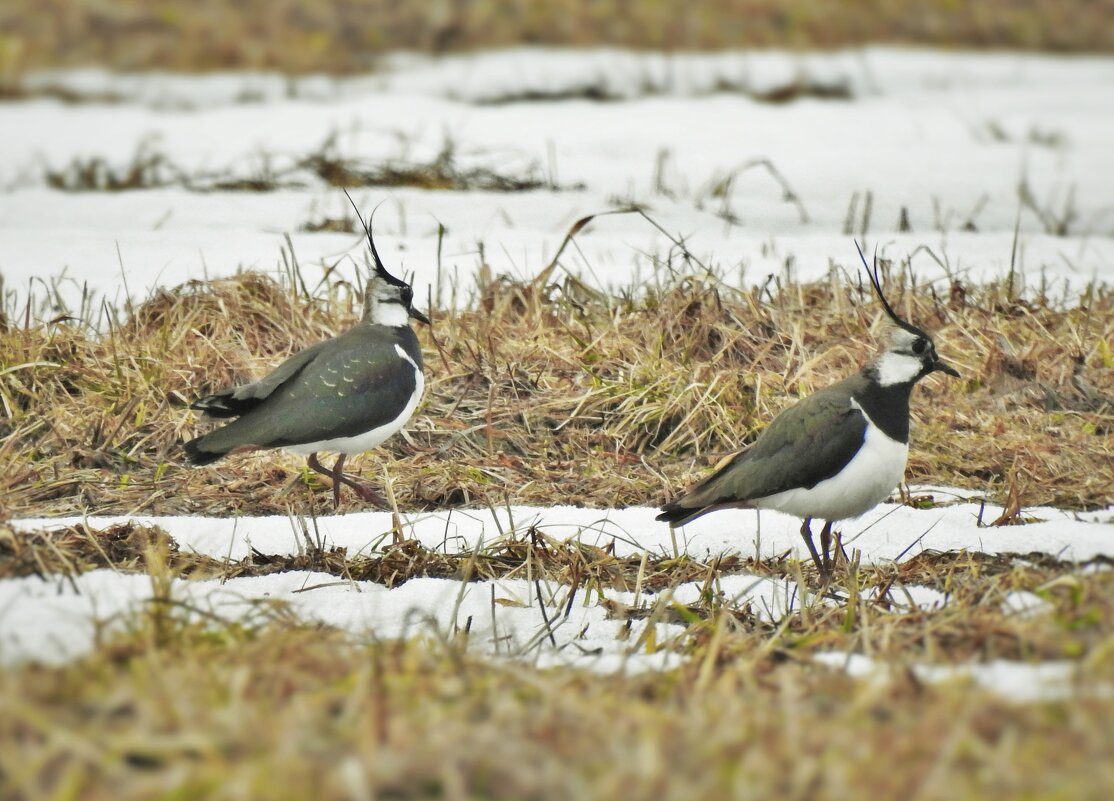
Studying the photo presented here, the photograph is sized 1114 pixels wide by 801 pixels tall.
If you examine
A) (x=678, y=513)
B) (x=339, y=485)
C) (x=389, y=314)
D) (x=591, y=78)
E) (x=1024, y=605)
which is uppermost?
(x=591, y=78)

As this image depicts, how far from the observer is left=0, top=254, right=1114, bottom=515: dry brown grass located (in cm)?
471

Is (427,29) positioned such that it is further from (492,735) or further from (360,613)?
(492,735)

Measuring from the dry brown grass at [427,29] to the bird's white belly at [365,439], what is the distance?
7217 mm

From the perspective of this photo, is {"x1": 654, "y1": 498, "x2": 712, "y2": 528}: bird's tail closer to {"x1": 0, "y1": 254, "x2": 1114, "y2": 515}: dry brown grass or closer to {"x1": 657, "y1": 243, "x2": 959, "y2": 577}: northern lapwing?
{"x1": 657, "y1": 243, "x2": 959, "y2": 577}: northern lapwing

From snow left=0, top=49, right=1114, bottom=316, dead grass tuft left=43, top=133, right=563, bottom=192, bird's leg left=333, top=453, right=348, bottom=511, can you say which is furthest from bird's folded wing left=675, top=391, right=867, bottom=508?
dead grass tuft left=43, top=133, right=563, bottom=192

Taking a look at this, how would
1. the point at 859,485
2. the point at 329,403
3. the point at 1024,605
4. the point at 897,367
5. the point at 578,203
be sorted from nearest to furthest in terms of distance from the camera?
1. the point at 1024,605
2. the point at 859,485
3. the point at 897,367
4. the point at 329,403
5. the point at 578,203

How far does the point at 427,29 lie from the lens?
12.1 m

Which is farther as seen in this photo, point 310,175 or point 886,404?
point 310,175

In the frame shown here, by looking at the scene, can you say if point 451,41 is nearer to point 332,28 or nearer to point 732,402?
point 332,28

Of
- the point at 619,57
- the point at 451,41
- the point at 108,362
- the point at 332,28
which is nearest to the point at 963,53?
the point at 619,57

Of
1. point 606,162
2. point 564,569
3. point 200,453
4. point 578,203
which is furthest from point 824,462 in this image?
point 606,162

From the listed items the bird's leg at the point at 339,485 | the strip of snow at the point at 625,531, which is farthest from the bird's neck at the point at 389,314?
the strip of snow at the point at 625,531

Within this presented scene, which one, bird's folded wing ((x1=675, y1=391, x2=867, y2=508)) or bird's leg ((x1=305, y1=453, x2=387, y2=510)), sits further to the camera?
bird's leg ((x1=305, y1=453, x2=387, y2=510))

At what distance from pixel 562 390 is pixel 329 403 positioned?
1.02 metres
